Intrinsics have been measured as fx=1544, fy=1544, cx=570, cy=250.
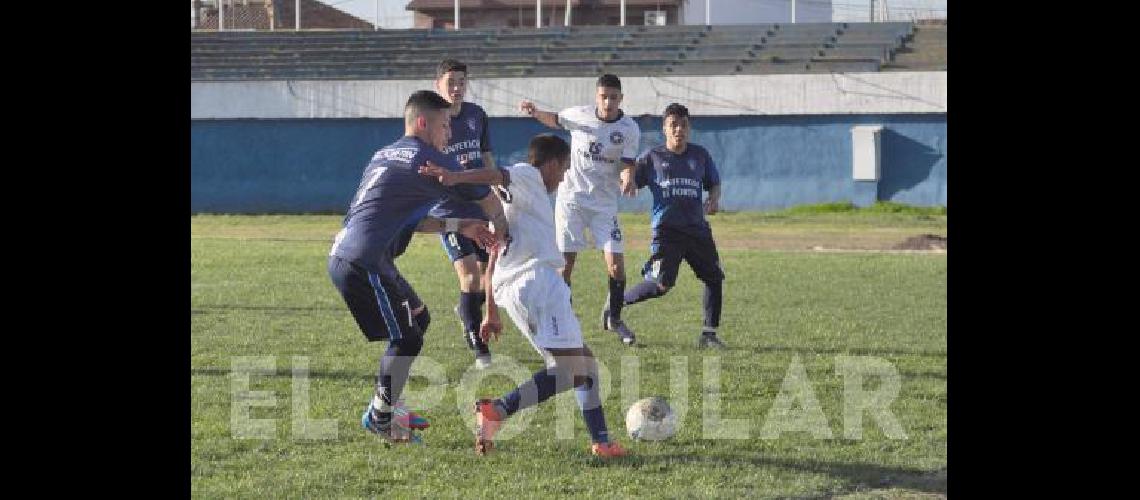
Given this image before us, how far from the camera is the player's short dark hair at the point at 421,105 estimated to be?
7.97 metres

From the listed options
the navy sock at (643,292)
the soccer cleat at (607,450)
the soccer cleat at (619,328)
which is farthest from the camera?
the navy sock at (643,292)

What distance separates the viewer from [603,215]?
12898mm

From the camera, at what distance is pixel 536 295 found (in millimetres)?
7695

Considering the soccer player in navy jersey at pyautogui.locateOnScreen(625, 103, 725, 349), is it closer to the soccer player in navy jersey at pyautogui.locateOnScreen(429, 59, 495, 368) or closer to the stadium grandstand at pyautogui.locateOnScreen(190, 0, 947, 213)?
the soccer player in navy jersey at pyautogui.locateOnScreen(429, 59, 495, 368)

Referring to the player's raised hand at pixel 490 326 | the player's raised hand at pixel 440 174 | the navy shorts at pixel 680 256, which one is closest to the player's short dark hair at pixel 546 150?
the player's raised hand at pixel 440 174

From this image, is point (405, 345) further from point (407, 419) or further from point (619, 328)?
point (619, 328)

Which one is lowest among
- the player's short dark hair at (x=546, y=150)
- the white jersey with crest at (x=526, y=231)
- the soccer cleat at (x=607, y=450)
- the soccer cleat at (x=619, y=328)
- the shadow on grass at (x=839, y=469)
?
the shadow on grass at (x=839, y=469)

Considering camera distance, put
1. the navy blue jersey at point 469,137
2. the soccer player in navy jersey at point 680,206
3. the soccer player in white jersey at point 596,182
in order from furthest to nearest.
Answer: the soccer player in white jersey at point 596,182 < the soccer player in navy jersey at point 680,206 < the navy blue jersey at point 469,137

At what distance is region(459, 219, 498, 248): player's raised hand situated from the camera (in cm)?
760

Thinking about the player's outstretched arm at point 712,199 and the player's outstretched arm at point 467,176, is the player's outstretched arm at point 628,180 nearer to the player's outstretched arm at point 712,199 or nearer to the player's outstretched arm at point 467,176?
the player's outstretched arm at point 712,199
